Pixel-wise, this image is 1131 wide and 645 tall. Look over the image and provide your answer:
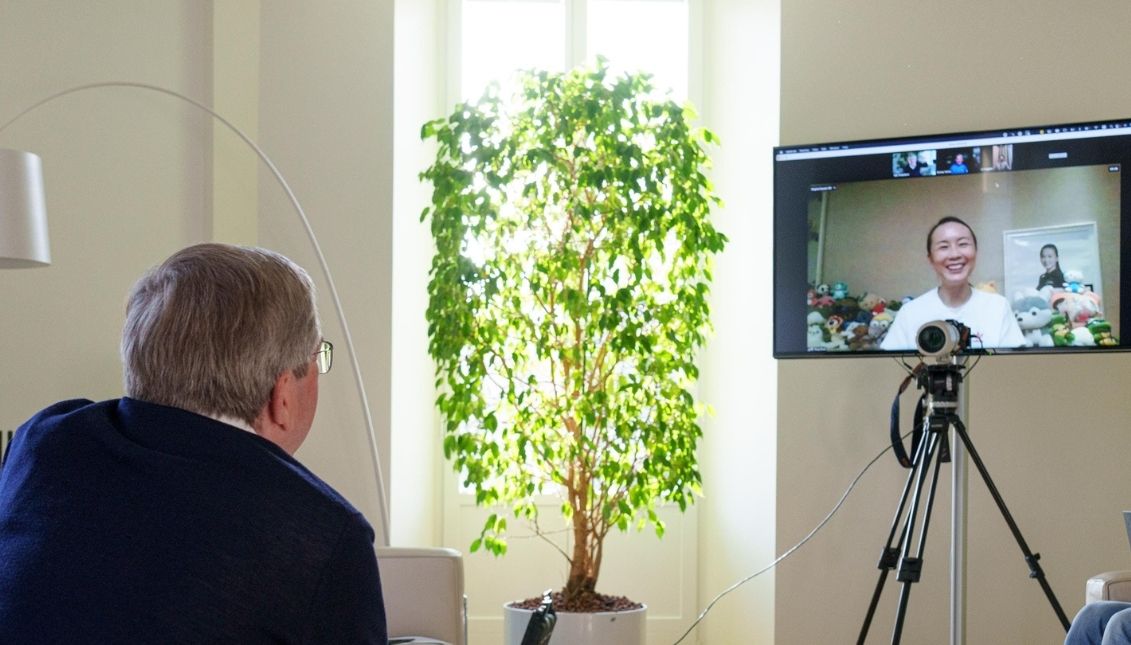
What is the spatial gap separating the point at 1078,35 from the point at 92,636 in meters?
4.00

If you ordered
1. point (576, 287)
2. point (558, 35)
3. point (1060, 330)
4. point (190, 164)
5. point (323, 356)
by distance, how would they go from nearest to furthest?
point (323, 356), point (1060, 330), point (576, 287), point (190, 164), point (558, 35)

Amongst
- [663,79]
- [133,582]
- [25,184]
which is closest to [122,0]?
[25,184]

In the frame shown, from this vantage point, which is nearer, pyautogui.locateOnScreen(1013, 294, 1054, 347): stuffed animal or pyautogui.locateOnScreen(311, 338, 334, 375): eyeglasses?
pyautogui.locateOnScreen(311, 338, 334, 375): eyeglasses

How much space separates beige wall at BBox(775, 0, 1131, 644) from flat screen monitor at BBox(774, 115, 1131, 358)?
51 cm

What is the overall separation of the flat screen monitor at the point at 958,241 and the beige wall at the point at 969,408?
20.3 inches

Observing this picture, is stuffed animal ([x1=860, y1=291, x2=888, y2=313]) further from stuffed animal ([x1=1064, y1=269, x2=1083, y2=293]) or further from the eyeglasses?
the eyeglasses

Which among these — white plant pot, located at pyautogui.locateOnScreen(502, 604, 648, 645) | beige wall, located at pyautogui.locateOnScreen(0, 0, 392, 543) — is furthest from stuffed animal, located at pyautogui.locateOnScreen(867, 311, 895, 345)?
beige wall, located at pyautogui.locateOnScreen(0, 0, 392, 543)

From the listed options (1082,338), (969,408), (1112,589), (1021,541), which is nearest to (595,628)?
(1021,541)

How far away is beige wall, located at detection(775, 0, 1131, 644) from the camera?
424cm

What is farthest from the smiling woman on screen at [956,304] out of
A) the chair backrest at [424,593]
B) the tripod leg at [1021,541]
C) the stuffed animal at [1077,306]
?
the chair backrest at [424,593]

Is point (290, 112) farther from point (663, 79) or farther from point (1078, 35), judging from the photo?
point (1078, 35)

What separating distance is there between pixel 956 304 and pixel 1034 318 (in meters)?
0.22

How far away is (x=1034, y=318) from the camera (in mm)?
3725

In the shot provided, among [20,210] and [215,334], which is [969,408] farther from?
[215,334]
